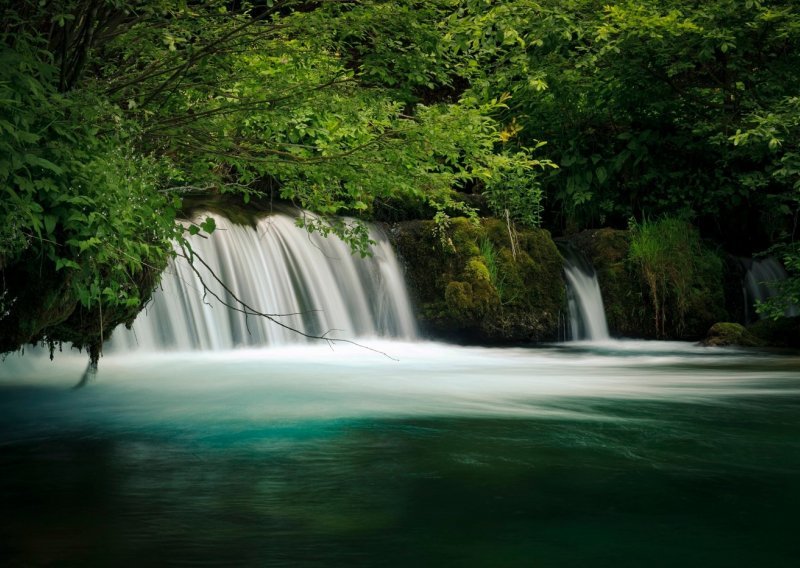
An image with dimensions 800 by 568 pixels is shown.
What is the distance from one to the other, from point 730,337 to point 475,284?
367cm

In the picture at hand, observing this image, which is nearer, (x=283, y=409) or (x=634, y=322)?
(x=283, y=409)

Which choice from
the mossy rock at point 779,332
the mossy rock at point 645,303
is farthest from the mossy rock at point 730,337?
Result: the mossy rock at point 645,303

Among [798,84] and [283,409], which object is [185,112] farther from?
[798,84]

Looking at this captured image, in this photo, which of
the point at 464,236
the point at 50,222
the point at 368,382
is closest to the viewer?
the point at 50,222

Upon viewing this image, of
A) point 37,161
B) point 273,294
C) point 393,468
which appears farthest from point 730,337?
point 37,161

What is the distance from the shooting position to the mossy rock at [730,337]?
13.8 metres

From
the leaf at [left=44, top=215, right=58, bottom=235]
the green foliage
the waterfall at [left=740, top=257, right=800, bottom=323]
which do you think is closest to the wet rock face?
the green foliage

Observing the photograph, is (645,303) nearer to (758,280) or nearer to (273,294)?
(758,280)

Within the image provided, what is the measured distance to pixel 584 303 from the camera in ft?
50.2

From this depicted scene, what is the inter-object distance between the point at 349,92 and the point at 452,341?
7573mm

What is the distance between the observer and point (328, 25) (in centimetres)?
639

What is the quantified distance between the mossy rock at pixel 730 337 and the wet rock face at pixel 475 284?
225cm

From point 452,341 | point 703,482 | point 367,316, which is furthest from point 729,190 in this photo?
point 703,482

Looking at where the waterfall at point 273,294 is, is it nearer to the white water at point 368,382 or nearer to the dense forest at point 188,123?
the white water at point 368,382
